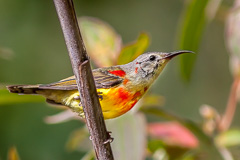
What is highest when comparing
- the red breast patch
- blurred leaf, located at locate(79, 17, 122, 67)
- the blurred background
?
blurred leaf, located at locate(79, 17, 122, 67)

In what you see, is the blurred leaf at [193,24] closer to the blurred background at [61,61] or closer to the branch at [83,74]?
the branch at [83,74]

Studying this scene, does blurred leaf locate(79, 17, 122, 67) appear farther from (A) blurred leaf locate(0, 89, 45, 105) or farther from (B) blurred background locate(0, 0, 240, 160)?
(B) blurred background locate(0, 0, 240, 160)

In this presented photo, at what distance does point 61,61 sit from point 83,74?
317 centimetres

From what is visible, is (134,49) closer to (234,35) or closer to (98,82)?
(98,82)

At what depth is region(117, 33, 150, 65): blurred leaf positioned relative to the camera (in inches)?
65.2

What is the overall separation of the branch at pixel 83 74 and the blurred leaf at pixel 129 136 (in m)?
0.42

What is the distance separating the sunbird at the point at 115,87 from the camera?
1.58 meters

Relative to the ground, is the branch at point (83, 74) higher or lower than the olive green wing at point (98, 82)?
higher

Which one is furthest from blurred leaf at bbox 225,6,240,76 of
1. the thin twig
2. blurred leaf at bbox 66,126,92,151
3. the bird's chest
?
blurred leaf at bbox 66,126,92,151

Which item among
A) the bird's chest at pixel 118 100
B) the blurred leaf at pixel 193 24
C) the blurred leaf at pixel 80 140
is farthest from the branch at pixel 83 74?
the blurred leaf at pixel 193 24

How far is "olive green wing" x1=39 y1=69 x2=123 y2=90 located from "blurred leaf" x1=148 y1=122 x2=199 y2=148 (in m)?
0.31

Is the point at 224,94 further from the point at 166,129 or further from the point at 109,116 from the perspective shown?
the point at 109,116

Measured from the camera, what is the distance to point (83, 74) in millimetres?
1097

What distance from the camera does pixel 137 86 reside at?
1.67 meters
